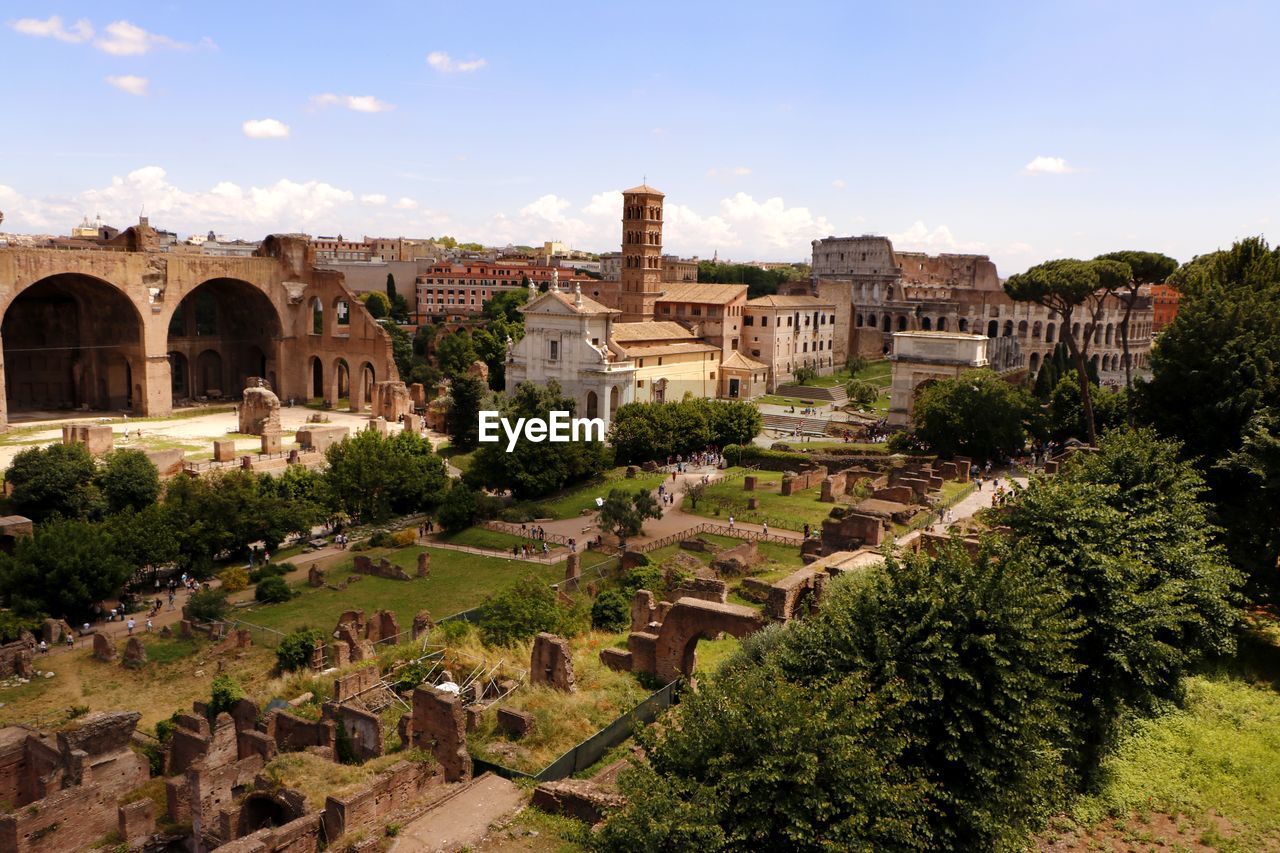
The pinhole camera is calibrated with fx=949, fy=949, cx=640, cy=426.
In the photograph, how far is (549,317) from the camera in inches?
2048

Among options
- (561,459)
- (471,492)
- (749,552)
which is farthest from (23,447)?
(749,552)

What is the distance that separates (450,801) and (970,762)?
801 cm

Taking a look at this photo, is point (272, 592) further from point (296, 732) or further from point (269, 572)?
point (296, 732)

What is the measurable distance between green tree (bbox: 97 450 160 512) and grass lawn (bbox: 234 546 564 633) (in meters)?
7.90

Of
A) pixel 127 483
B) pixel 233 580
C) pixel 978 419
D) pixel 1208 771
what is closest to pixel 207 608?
pixel 233 580

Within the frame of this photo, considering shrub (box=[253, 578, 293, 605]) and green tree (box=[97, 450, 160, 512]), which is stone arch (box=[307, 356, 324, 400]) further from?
shrub (box=[253, 578, 293, 605])

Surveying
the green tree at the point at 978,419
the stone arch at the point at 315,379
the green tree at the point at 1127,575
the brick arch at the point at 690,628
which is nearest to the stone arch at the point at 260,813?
the brick arch at the point at 690,628

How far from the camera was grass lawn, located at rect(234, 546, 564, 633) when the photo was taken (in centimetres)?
2719

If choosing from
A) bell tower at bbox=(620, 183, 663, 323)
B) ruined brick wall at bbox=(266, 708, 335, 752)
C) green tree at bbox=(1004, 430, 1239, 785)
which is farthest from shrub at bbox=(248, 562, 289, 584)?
bell tower at bbox=(620, 183, 663, 323)

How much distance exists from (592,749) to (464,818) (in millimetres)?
2651

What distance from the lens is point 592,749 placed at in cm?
1644

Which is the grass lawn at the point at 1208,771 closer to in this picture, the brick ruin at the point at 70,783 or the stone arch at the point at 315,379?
the brick ruin at the point at 70,783

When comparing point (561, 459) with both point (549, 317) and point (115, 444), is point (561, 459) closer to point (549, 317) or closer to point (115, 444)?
point (549, 317)

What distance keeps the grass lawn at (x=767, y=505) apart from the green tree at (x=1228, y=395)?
13.3m
